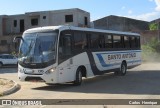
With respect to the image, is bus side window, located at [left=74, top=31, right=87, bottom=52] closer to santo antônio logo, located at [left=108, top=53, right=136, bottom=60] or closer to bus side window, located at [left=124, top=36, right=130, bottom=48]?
santo antônio logo, located at [left=108, top=53, right=136, bottom=60]

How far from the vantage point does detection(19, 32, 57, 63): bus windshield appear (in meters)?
16.7

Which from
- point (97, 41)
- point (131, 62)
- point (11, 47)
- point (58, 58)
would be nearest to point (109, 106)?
point (58, 58)

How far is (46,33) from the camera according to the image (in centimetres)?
1720

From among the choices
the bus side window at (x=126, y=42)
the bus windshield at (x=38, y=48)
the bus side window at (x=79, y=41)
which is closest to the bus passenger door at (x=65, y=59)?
the bus windshield at (x=38, y=48)

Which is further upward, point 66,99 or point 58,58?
point 58,58

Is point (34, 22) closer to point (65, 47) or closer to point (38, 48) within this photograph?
point (65, 47)

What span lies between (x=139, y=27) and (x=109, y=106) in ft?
209

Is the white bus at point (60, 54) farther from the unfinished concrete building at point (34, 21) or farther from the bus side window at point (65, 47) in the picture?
the unfinished concrete building at point (34, 21)

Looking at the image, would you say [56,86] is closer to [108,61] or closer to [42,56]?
[42,56]

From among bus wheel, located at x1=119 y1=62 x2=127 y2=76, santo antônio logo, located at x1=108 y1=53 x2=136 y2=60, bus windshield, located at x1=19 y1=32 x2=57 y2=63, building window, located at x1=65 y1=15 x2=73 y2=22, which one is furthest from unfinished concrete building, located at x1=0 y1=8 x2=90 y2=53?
bus windshield, located at x1=19 y1=32 x2=57 y2=63

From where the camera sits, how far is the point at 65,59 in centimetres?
1717

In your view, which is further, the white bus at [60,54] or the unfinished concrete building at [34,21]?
the unfinished concrete building at [34,21]

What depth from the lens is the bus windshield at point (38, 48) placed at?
1670 centimetres

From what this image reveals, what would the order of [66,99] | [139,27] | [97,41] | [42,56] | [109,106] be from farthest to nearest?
[139,27] < [97,41] < [42,56] < [66,99] < [109,106]
